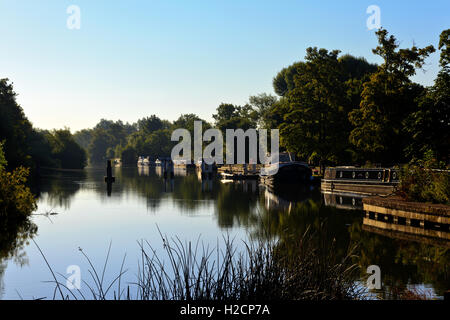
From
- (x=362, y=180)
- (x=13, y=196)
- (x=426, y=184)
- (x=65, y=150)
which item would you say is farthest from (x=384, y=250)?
(x=65, y=150)

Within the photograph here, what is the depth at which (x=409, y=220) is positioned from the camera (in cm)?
2433

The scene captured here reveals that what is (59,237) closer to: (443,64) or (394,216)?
(394,216)

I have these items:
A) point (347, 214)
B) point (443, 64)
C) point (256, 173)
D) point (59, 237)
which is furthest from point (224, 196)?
point (256, 173)

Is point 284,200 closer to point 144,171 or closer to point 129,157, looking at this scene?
point 144,171


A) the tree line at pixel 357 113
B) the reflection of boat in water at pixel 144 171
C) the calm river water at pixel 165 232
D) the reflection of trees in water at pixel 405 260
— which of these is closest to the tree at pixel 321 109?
the tree line at pixel 357 113

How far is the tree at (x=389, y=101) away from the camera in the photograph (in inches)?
1822

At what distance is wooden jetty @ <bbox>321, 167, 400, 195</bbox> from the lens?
39156mm

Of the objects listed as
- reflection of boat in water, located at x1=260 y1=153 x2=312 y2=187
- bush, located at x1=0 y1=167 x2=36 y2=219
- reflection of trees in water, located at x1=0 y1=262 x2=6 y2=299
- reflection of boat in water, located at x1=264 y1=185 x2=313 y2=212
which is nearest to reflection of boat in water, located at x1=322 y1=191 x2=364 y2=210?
reflection of boat in water, located at x1=264 y1=185 x2=313 y2=212

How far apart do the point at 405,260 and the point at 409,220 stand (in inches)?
281

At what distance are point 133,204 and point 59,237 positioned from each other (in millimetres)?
15652

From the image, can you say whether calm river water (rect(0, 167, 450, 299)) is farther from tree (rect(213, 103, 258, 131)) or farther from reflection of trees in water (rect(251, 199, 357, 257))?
tree (rect(213, 103, 258, 131))

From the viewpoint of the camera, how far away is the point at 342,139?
5697 centimetres

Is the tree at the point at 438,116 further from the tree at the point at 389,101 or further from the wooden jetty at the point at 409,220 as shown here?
the wooden jetty at the point at 409,220

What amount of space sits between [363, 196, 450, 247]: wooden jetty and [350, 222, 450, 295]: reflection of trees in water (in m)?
1.08
